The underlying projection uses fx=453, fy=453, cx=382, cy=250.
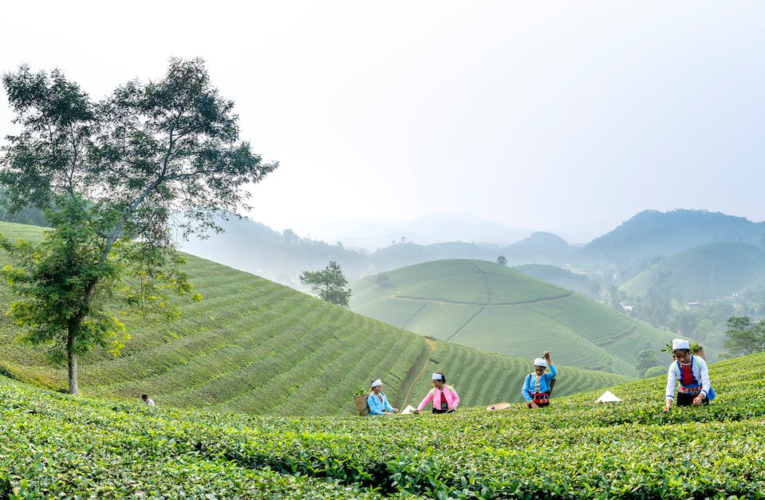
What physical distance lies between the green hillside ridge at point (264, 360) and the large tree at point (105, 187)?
561cm

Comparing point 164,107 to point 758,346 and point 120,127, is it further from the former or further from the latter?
point 758,346

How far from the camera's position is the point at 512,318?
13950 centimetres

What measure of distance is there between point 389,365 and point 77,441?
128 ft

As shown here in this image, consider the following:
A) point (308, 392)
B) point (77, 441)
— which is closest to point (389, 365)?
point (308, 392)

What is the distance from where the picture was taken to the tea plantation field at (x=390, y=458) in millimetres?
6555

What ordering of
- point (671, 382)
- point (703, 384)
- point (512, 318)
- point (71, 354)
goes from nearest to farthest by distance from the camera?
point (671, 382)
point (703, 384)
point (71, 354)
point (512, 318)

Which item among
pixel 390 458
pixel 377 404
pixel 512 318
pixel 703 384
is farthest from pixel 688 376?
pixel 512 318

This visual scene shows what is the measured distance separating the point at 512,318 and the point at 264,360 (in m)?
116

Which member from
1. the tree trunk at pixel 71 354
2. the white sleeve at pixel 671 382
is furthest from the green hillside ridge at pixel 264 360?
the white sleeve at pixel 671 382

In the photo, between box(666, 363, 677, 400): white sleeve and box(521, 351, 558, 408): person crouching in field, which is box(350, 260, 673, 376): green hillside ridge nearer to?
box(521, 351, 558, 408): person crouching in field

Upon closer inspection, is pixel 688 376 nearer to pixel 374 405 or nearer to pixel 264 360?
pixel 374 405

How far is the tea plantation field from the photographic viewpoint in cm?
655

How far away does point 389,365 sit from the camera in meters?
46.0

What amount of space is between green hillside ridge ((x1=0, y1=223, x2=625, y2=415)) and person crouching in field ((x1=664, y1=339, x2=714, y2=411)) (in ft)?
77.3
